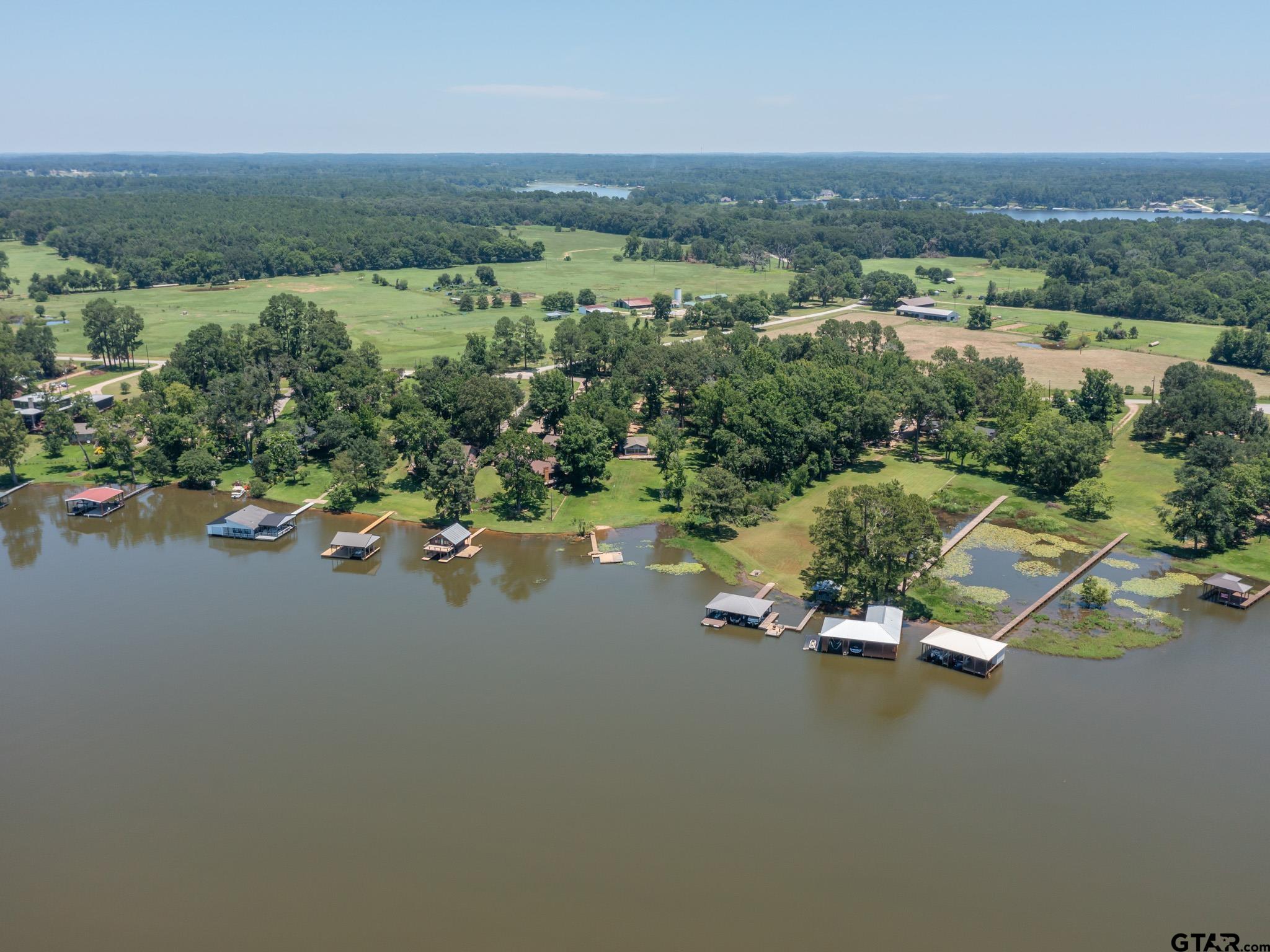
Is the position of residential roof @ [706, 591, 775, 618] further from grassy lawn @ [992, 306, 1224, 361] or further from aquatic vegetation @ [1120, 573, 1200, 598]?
grassy lawn @ [992, 306, 1224, 361]

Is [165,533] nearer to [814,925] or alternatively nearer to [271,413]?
[271,413]

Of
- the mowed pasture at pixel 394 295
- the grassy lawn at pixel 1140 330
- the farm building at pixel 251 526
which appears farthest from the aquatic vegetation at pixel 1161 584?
the mowed pasture at pixel 394 295

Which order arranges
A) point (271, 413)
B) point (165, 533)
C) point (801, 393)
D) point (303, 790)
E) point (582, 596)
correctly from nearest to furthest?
point (303, 790), point (582, 596), point (165, 533), point (801, 393), point (271, 413)

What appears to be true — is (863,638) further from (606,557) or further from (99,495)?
(99,495)

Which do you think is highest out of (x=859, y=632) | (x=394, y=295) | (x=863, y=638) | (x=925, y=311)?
(x=394, y=295)

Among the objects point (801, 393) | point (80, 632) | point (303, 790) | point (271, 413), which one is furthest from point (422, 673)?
point (271, 413)

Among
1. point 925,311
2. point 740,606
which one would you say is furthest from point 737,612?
point 925,311
